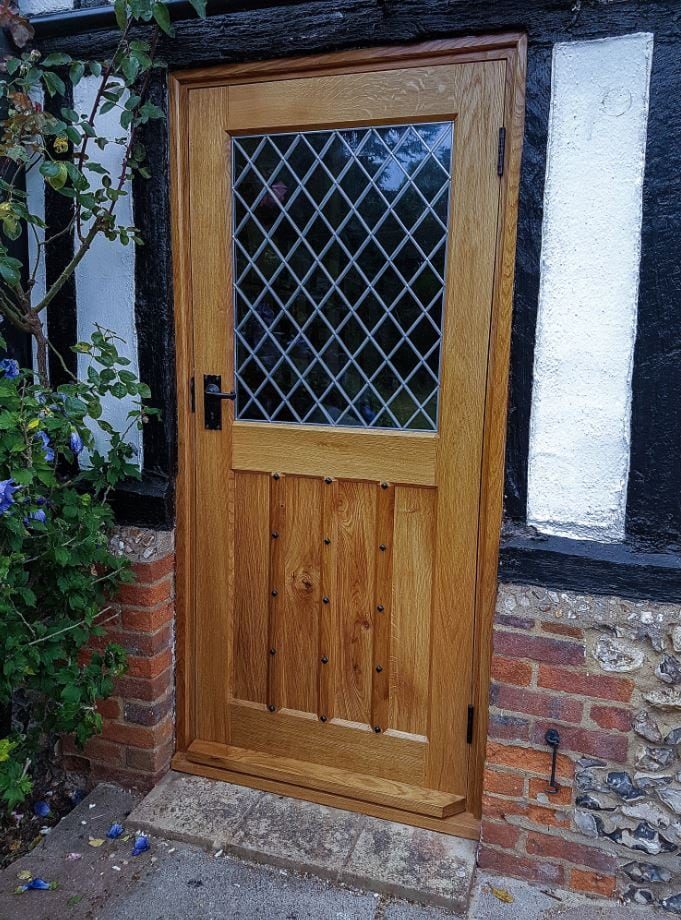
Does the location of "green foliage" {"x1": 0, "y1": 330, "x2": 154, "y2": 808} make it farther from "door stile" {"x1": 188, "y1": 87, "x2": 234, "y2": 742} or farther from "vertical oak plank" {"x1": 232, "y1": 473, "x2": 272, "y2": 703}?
"vertical oak plank" {"x1": 232, "y1": 473, "x2": 272, "y2": 703}

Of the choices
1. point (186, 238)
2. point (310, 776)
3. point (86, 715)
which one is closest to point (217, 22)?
point (186, 238)

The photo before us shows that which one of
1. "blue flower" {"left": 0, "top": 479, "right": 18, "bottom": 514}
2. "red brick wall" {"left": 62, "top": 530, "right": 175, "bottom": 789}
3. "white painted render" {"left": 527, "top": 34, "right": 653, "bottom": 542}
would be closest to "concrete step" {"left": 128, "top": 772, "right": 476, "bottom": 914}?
"red brick wall" {"left": 62, "top": 530, "right": 175, "bottom": 789}

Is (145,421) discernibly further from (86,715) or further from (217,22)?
(217,22)

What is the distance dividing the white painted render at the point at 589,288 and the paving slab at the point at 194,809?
4.62 ft

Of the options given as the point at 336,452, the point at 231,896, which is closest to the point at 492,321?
the point at 336,452

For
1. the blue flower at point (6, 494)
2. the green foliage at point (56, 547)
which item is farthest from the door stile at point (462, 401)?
the blue flower at point (6, 494)

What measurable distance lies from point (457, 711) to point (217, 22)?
89.2 inches

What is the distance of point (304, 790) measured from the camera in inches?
96.0

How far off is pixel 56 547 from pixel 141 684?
66 cm

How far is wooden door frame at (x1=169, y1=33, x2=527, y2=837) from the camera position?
1.96 m

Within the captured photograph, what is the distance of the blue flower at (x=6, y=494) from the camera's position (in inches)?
71.0

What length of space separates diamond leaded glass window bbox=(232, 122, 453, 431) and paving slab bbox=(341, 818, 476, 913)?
1.32 m

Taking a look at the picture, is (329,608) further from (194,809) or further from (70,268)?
(70,268)

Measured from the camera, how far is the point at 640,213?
5.99 feet
